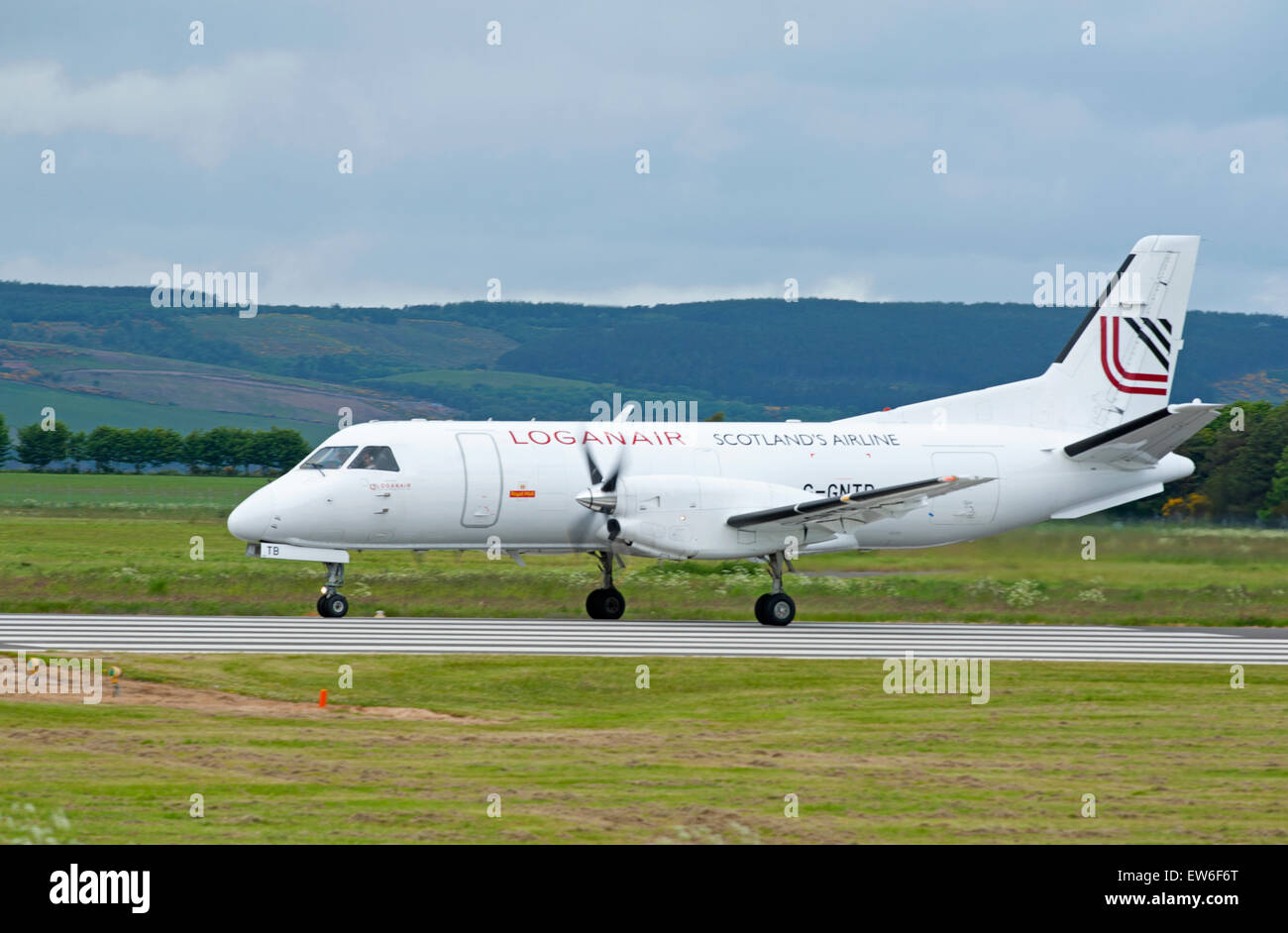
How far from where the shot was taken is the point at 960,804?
38.1 feet

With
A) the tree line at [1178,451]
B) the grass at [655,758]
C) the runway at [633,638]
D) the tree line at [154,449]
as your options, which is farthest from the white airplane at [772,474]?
the tree line at [154,449]

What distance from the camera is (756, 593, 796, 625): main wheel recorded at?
92.0 ft

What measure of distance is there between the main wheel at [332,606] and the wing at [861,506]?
7.59 metres

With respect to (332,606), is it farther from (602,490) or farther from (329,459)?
(602,490)

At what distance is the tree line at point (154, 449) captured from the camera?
106438 mm

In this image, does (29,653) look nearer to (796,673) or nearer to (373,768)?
(373,768)

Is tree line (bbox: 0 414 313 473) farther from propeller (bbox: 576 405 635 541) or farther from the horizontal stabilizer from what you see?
the horizontal stabilizer

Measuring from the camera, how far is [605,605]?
2931 centimetres

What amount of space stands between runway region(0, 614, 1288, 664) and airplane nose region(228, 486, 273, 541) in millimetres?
1665

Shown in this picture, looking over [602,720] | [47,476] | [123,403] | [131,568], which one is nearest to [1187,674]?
[602,720]

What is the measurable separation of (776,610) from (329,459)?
9.02 m

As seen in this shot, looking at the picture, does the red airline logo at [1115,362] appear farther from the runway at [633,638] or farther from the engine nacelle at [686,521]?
the engine nacelle at [686,521]
